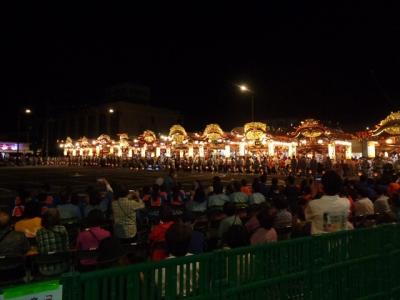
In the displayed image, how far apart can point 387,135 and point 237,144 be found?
14.8 metres

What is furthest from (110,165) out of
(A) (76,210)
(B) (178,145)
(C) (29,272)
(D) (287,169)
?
(C) (29,272)

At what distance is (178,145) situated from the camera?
40875 millimetres

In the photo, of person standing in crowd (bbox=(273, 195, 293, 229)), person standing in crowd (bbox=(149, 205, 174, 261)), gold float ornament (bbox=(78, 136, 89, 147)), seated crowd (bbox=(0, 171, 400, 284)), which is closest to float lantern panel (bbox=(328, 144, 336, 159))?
seated crowd (bbox=(0, 171, 400, 284))

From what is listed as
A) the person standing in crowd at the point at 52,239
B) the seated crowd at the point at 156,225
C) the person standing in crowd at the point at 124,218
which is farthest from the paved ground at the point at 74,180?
the person standing in crowd at the point at 52,239

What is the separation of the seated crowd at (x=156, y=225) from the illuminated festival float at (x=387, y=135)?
11.9 meters

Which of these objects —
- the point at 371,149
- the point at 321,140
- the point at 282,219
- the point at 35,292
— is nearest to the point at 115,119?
the point at 321,140

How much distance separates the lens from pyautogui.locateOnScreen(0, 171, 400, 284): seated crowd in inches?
209

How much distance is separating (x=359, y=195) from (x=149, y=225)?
4840 millimetres

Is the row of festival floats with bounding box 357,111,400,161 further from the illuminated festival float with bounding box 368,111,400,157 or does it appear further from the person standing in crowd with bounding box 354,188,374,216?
the person standing in crowd with bounding box 354,188,374,216

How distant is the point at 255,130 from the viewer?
29.7 meters

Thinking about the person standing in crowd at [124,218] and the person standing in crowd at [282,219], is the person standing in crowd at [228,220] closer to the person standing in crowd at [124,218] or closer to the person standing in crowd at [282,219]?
the person standing in crowd at [282,219]

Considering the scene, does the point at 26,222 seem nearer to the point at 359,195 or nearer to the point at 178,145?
the point at 359,195

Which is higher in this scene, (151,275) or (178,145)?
(178,145)

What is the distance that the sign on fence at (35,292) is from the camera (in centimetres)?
248
